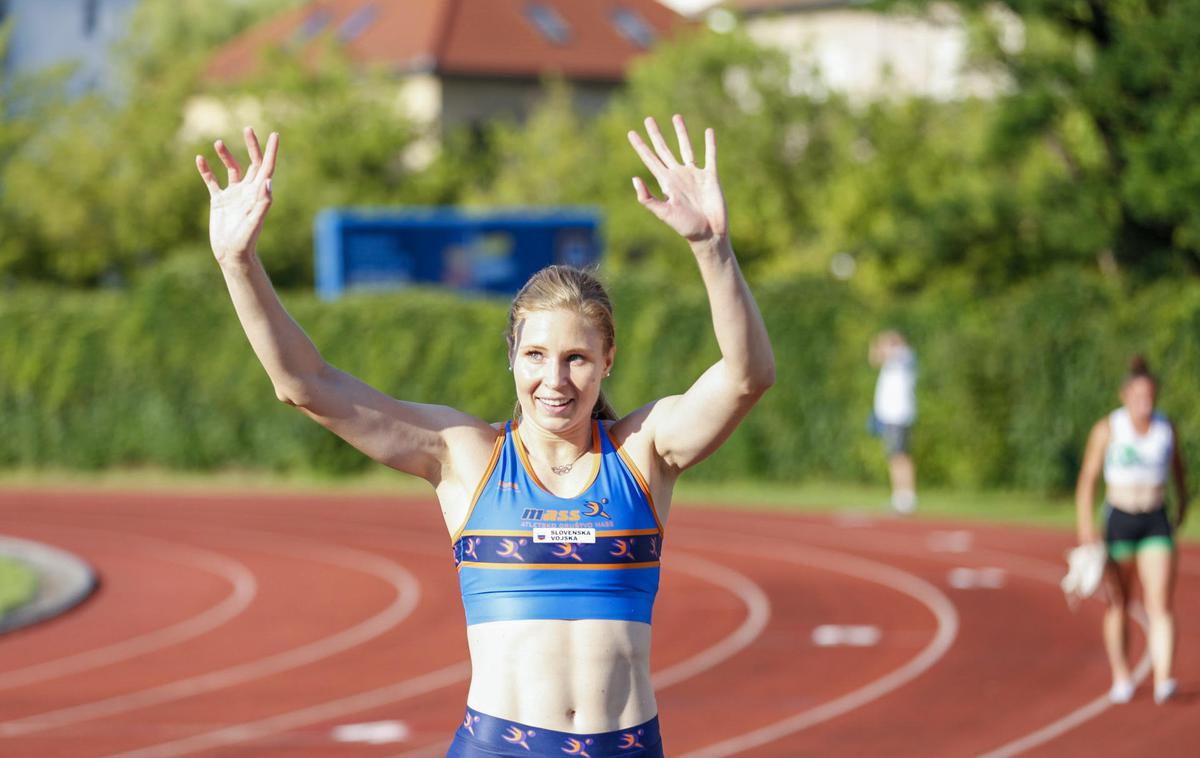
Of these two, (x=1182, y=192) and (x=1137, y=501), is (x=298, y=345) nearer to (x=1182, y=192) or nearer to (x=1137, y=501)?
(x=1137, y=501)

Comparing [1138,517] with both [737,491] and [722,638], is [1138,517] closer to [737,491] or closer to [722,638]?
[722,638]

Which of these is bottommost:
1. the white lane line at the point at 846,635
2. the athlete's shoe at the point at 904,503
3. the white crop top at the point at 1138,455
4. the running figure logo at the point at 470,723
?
the white lane line at the point at 846,635

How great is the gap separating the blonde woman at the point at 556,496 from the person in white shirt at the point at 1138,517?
277 inches

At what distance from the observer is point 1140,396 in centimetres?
1053

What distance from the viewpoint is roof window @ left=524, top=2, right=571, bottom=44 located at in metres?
62.2

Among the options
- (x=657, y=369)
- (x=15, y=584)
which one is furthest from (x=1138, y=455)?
(x=657, y=369)

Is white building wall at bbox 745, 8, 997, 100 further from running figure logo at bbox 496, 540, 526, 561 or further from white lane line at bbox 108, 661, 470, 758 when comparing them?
running figure logo at bbox 496, 540, 526, 561

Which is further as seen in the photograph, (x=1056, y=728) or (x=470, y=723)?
(x=1056, y=728)

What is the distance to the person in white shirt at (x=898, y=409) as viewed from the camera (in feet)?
70.9

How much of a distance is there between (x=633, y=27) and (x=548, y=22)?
13.2 feet

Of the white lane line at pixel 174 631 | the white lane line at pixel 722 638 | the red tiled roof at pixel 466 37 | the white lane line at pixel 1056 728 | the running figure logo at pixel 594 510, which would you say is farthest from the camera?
the red tiled roof at pixel 466 37

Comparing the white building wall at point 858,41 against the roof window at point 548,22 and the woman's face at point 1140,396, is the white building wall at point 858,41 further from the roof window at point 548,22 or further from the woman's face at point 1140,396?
the woman's face at point 1140,396

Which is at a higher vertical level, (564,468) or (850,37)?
(850,37)

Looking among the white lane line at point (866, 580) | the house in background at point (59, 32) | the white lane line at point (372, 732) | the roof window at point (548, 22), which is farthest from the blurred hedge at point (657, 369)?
the house in background at point (59, 32)
